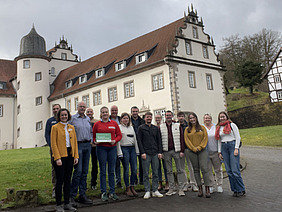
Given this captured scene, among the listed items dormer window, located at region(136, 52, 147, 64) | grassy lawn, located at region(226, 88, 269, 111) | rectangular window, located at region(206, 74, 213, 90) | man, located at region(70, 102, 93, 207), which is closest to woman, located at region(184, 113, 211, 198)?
man, located at region(70, 102, 93, 207)

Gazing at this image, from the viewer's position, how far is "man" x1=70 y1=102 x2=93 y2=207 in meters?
5.91

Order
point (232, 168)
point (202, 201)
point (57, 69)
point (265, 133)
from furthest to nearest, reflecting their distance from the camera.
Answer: point (57, 69) → point (265, 133) → point (232, 168) → point (202, 201)

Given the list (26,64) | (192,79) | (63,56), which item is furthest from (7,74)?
(192,79)

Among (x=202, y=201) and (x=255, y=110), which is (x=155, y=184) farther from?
(x=255, y=110)

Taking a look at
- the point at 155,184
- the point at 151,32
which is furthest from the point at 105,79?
the point at 155,184

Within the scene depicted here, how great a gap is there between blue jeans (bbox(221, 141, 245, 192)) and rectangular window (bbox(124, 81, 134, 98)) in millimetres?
17962

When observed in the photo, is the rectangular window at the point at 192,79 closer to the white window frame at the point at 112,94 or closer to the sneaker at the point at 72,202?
the white window frame at the point at 112,94

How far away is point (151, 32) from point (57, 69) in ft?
54.2

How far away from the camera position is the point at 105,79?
87.2 feet

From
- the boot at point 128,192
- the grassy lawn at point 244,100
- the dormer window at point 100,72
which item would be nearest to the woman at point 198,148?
the boot at point 128,192

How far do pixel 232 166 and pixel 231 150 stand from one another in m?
0.37

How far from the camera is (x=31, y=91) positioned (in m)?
34.0

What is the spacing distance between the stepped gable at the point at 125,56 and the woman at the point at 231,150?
15.6 meters

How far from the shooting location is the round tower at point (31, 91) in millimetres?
33625
